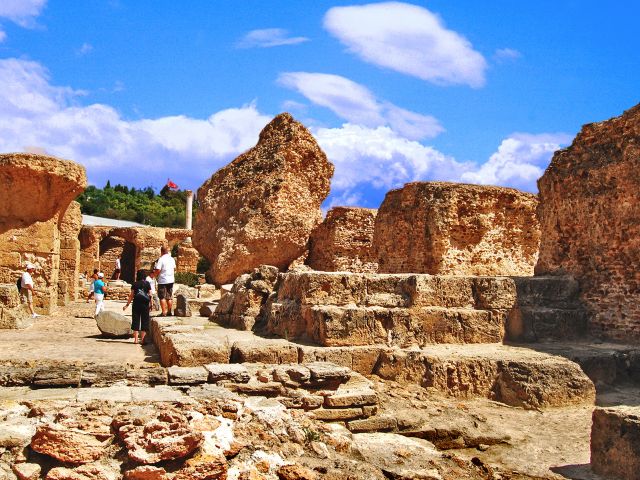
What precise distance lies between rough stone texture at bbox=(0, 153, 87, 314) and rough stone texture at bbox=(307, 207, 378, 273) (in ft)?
17.4

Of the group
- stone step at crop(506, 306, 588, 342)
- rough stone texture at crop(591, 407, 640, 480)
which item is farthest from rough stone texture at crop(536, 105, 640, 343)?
rough stone texture at crop(591, 407, 640, 480)

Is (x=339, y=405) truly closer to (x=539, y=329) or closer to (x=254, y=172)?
(x=539, y=329)

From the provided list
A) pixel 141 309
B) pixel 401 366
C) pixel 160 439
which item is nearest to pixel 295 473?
pixel 160 439

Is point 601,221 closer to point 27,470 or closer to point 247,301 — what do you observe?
point 247,301

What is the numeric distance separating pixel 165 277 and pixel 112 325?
1123mm

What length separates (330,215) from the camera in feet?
48.7

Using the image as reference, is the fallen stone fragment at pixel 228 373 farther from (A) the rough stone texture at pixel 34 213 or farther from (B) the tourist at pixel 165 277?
(A) the rough stone texture at pixel 34 213

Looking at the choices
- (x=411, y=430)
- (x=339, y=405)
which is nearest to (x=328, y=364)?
(x=339, y=405)

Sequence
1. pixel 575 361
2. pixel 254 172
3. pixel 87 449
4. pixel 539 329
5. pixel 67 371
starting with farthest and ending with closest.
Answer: pixel 254 172
pixel 539 329
pixel 575 361
pixel 67 371
pixel 87 449

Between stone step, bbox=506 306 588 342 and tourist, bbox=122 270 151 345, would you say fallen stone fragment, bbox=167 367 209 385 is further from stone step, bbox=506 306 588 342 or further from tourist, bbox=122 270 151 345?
stone step, bbox=506 306 588 342

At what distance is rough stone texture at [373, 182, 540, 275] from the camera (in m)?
11.9

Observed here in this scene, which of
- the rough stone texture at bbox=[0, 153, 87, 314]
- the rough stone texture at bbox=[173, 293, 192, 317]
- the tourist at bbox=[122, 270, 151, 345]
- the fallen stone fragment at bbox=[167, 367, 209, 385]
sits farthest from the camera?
the rough stone texture at bbox=[0, 153, 87, 314]

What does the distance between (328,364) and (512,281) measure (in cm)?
309

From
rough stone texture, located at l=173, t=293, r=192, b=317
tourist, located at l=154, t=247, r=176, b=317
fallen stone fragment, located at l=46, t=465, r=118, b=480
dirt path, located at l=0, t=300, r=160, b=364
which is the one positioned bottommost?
fallen stone fragment, located at l=46, t=465, r=118, b=480
